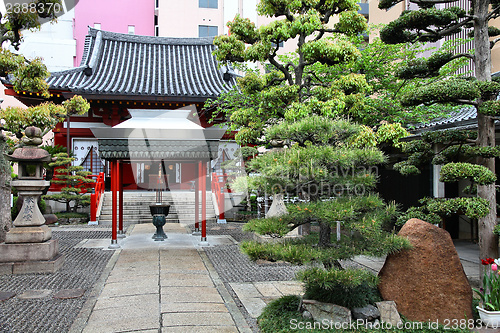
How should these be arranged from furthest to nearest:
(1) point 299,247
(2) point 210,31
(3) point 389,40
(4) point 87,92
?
(2) point 210,31, (4) point 87,92, (3) point 389,40, (1) point 299,247

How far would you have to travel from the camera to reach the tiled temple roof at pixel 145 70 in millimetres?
17266

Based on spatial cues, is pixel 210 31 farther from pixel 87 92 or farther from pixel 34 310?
pixel 34 310

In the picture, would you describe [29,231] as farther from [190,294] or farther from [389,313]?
[389,313]

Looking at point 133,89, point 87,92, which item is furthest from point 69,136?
point 133,89

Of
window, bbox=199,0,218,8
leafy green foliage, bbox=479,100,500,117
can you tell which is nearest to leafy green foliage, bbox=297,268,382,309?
leafy green foliage, bbox=479,100,500,117

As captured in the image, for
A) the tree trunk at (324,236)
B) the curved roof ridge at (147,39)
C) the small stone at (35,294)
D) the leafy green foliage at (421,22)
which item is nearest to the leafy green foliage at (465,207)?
the tree trunk at (324,236)

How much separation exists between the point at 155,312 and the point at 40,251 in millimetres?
3862

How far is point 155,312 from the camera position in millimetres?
4871

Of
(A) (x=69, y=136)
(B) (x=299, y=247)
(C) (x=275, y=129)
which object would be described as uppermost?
(A) (x=69, y=136)

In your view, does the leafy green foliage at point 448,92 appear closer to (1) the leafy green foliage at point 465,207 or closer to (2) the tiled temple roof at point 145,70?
(1) the leafy green foliage at point 465,207

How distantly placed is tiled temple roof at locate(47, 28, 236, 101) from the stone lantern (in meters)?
9.33

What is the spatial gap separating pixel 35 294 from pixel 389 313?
521cm

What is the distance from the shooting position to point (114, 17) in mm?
30984

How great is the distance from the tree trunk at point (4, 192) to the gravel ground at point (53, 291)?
1.41 meters
